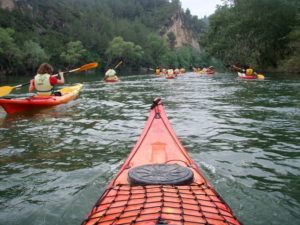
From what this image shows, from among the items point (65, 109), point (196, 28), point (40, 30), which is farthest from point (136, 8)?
point (65, 109)

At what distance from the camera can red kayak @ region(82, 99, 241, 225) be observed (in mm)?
1687

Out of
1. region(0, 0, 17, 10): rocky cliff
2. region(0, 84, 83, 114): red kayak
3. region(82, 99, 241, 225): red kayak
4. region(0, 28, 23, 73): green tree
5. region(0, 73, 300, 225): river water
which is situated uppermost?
region(0, 0, 17, 10): rocky cliff

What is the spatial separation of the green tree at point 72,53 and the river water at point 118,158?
144 ft

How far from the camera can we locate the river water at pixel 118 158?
2.57 m

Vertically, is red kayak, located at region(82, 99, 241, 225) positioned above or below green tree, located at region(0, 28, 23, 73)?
below

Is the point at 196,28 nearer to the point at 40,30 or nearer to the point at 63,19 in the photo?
the point at 63,19

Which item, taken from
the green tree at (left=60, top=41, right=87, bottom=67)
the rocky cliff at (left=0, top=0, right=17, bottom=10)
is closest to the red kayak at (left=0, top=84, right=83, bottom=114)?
the green tree at (left=60, top=41, right=87, bottom=67)

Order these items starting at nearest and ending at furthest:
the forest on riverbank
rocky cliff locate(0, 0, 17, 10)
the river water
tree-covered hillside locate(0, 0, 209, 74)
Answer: the river water → the forest on riverbank → tree-covered hillside locate(0, 0, 209, 74) → rocky cliff locate(0, 0, 17, 10)

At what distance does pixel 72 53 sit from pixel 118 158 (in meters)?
50.1

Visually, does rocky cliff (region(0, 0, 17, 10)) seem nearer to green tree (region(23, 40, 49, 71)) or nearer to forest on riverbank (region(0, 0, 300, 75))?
forest on riverbank (region(0, 0, 300, 75))

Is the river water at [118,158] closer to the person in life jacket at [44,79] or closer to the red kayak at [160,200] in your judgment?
the red kayak at [160,200]

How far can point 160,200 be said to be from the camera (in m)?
1.85

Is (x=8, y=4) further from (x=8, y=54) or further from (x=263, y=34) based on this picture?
(x=263, y=34)

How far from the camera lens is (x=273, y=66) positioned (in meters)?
27.1
